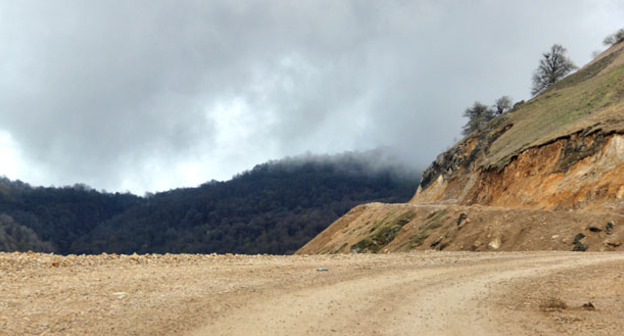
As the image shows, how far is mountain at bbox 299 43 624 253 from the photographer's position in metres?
23.4

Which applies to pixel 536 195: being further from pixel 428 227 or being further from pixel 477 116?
pixel 477 116

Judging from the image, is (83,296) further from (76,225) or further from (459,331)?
(76,225)

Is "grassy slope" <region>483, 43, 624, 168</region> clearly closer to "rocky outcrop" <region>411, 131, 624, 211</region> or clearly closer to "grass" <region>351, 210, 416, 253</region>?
"rocky outcrop" <region>411, 131, 624, 211</region>

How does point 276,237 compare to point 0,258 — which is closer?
point 0,258

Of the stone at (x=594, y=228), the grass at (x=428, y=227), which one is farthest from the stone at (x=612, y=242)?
the grass at (x=428, y=227)

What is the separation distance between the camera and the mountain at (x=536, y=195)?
2342 cm

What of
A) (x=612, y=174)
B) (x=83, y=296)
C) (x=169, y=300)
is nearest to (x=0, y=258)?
(x=83, y=296)

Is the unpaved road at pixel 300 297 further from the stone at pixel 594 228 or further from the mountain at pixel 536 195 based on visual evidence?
the mountain at pixel 536 195

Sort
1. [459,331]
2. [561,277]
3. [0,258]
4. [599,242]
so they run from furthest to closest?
1. [599,242]
2. [0,258]
3. [561,277]
4. [459,331]

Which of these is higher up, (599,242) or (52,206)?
(52,206)

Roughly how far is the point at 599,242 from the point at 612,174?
7.86 m

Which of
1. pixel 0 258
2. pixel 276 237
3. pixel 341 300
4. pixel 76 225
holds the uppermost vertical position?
pixel 76 225

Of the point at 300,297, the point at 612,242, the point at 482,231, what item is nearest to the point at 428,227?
the point at 482,231

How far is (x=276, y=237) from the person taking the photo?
6093 inches
